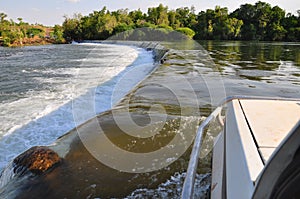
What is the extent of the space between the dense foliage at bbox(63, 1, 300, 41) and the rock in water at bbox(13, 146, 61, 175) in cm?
4306

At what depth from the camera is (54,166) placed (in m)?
3.12

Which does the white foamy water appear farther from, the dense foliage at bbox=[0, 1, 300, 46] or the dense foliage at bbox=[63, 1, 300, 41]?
the dense foliage at bbox=[63, 1, 300, 41]

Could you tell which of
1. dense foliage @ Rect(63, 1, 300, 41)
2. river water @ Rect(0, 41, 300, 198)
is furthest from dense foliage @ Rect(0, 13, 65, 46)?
river water @ Rect(0, 41, 300, 198)

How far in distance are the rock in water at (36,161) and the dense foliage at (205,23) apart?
43.1m

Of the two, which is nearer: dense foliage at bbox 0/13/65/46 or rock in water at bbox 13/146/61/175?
rock in water at bbox 13/146/61/175

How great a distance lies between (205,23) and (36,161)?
56.1m

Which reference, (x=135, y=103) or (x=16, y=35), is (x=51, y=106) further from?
(x=16, y=35)

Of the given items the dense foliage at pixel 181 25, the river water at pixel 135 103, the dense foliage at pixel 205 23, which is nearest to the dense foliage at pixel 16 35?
the dense foliage at pixel 181 25

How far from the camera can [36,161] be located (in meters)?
3.07

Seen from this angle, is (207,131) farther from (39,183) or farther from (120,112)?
(39,183)

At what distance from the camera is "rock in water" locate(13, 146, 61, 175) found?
302 centimetres

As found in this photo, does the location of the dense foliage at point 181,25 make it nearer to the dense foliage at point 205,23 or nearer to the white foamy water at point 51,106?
the dense foliage at point 205,23

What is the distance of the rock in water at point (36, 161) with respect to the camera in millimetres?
3021

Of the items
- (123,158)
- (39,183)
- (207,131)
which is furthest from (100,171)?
(207,131)
